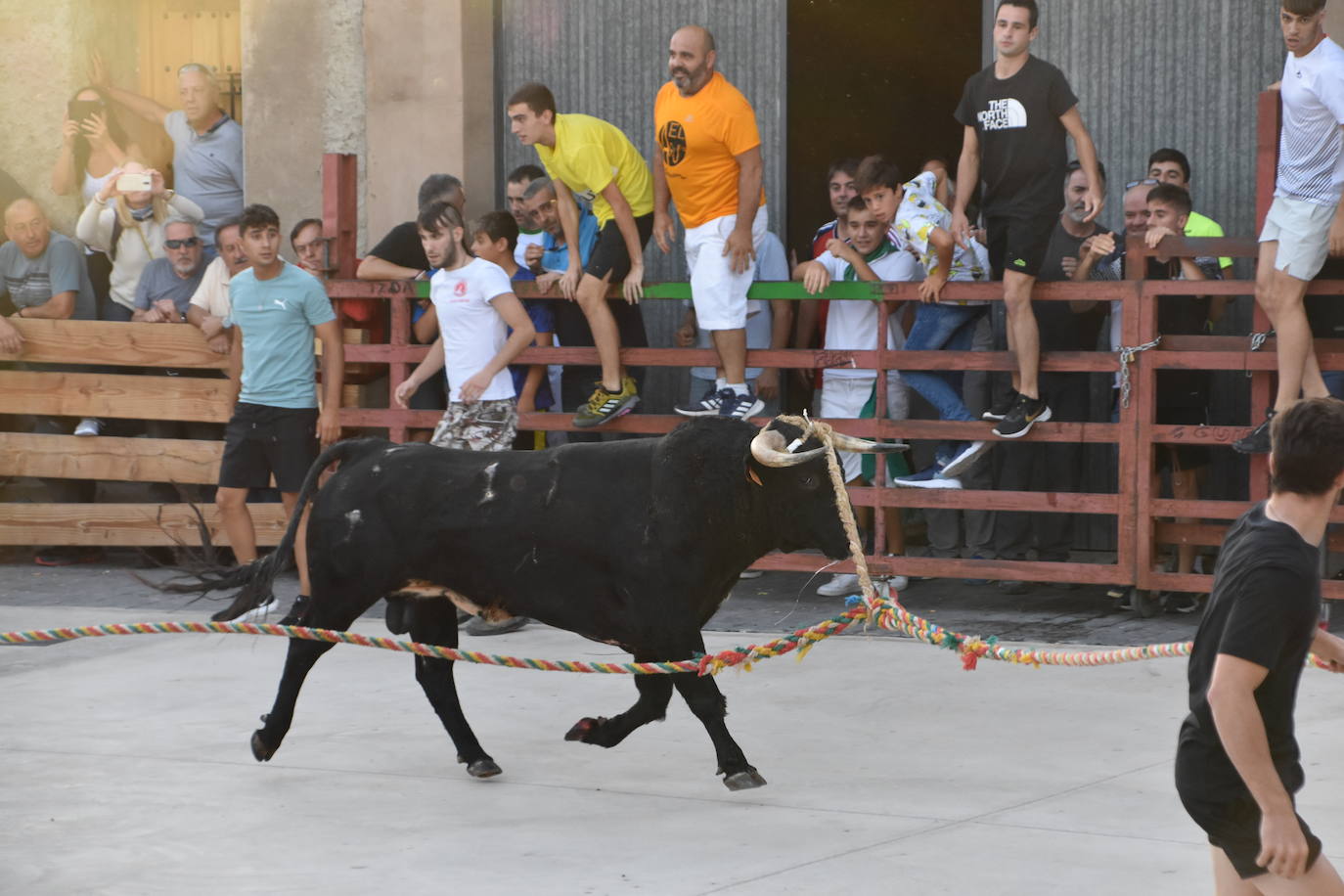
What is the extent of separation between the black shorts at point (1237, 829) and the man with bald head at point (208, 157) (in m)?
9.31

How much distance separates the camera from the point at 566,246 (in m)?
9.79

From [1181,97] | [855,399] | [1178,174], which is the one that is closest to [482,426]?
[855,399]

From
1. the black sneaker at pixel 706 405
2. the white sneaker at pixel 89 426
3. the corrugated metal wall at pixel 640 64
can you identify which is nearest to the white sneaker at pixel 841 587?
the black sneaker at pixel 706 405

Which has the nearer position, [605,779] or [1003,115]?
[605,779]

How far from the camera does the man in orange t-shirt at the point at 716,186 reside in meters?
8.70

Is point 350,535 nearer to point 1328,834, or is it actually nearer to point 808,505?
point 808,505

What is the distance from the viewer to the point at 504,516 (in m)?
5.91

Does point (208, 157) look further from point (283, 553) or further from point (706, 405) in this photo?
point (283, 553)

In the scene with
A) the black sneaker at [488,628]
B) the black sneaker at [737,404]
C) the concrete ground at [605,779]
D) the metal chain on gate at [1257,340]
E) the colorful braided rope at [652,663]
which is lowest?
the black sneaker at [488,628]

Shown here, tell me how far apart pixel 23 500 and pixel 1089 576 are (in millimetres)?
6891

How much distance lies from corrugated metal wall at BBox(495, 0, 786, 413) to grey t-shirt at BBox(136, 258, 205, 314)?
2053 millimetres

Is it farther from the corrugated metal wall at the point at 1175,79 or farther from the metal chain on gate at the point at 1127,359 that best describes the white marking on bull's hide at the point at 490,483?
the corrugated metal wall at the point at 1175,79

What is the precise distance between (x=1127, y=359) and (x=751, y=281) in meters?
1.94

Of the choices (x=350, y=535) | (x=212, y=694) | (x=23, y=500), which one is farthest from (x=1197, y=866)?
(x=23, y=500)
